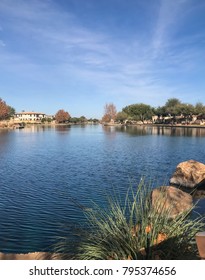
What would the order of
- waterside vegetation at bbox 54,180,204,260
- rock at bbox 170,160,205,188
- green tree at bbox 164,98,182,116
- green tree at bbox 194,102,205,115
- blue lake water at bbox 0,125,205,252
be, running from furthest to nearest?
green tree at bbox 164,98,182,116 < green tree at bbox 194,102,205,115 < rock at bbox 170,160,205,188 < blue lake water at bbox 0,125,205,252 < waterside vegetation at bbox 54,180,204,260

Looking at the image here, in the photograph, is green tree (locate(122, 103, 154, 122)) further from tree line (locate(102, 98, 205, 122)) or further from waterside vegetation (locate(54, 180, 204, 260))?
waterside vegetation (locate(54, 180, 204, 260))

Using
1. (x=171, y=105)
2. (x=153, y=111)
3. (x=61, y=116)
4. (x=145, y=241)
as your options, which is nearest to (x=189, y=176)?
(x=145, y=241)

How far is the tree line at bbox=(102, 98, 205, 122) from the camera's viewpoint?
10888 centimetres

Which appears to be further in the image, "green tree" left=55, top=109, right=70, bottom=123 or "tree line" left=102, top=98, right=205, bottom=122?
"green tree" left=55, top=109, right=70, bottom=123

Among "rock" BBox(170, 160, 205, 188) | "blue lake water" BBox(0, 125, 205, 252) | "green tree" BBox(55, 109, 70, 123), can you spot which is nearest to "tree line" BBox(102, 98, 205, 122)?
"green tree" BBox(55, 109, 70, 123)

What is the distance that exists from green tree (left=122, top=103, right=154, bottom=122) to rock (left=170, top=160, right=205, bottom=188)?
122074 mm

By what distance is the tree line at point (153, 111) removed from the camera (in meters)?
109

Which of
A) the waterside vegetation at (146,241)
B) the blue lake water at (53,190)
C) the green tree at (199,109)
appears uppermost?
the green tree at (199,109)

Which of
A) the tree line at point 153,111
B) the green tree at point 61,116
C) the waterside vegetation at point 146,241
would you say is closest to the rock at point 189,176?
the waterside vegetation at point 146,241

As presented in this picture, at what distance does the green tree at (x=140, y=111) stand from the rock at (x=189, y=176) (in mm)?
122074

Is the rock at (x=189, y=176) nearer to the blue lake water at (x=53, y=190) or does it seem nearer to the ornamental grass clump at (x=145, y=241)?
the blue lake water at (x=53, y=190)
